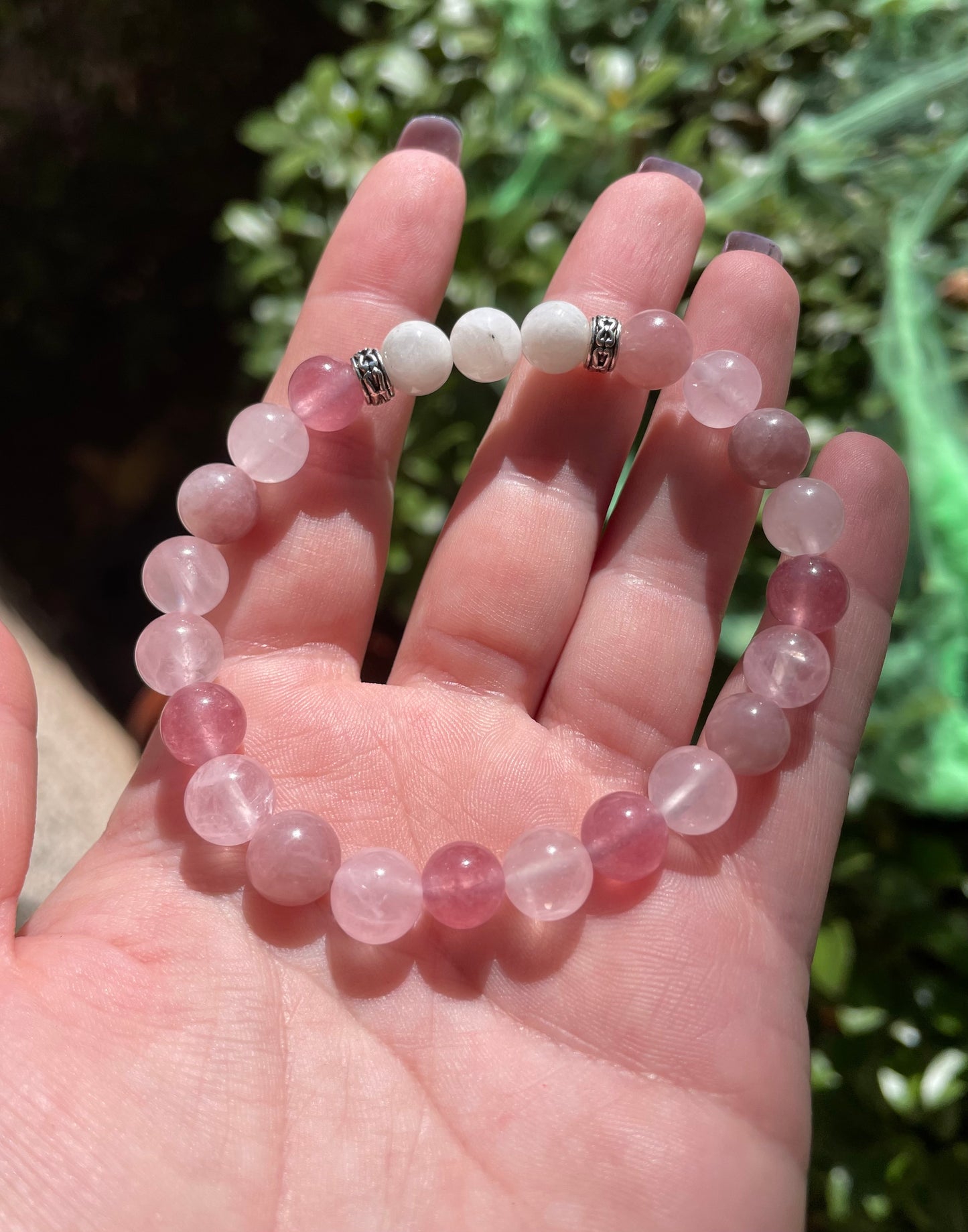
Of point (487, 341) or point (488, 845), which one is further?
point (487, 341)

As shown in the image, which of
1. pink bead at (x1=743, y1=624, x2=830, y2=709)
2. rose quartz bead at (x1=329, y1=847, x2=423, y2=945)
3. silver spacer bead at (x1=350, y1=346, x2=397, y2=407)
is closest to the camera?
rose quartz bead at (x1=329, y1=847, x2=423, y2=945)

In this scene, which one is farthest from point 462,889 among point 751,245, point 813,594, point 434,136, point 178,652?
point 434,136

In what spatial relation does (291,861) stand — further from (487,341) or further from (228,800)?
(487,341)

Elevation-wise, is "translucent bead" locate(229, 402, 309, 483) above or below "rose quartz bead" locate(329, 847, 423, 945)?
above

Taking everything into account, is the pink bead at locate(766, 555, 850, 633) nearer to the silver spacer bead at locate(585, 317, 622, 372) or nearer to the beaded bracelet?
the beaded bracelet

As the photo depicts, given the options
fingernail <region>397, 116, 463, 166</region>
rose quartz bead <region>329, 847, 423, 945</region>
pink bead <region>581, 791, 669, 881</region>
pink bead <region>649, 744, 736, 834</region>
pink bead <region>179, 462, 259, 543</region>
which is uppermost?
fingernail <region>397, 116, 463, 166</region>

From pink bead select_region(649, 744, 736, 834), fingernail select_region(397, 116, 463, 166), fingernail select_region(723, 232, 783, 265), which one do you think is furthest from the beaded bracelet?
fingernail select_region(397, 116, 463, 166)
